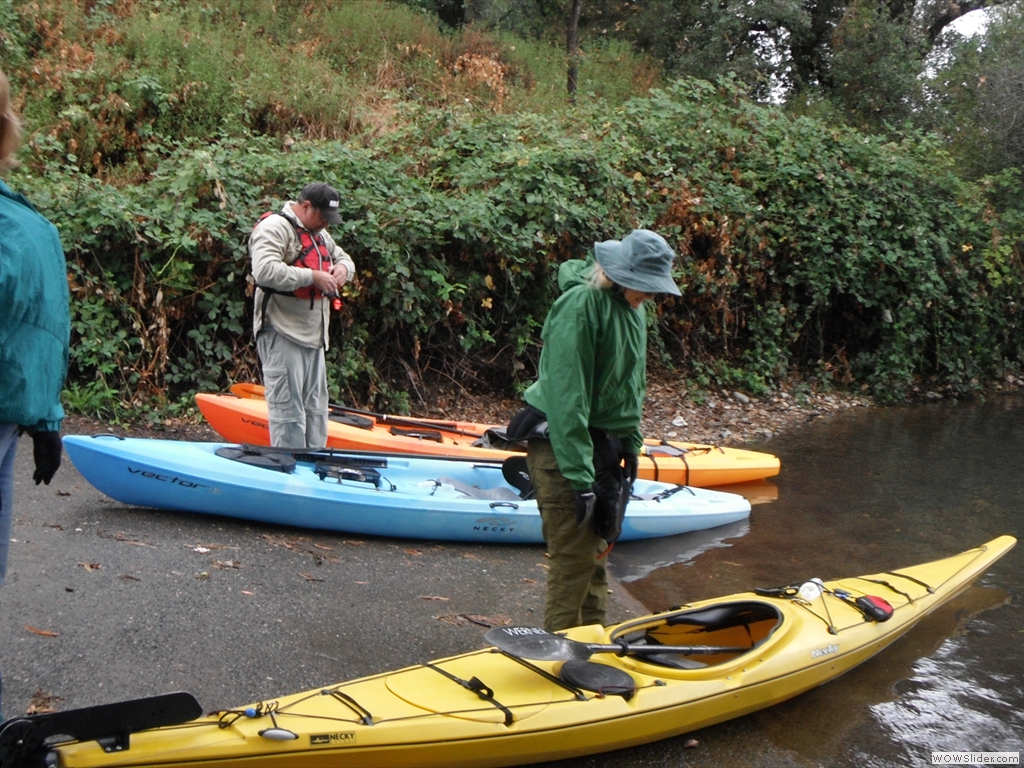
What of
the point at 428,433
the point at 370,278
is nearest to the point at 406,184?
the point at 370,278

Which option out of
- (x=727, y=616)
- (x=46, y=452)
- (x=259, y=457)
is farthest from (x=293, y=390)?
(x=46, y=452)

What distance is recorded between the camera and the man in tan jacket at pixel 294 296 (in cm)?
511

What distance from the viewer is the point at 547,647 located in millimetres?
3225

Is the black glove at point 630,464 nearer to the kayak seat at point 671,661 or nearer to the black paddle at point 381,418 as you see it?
the kayak seat at point 671,661

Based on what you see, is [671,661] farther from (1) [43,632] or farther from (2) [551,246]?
(2) [551,246]

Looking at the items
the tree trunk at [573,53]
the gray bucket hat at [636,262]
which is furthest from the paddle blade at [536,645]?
the tree trunk at [573,53]

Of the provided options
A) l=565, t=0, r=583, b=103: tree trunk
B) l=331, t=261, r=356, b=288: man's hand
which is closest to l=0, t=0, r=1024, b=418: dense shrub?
l=565, t=0, r=583, b=103: tree trunk

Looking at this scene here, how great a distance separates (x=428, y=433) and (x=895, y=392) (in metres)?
7.05

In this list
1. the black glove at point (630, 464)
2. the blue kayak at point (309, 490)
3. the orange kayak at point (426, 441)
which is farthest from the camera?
the orange kayak at point (426, 441)

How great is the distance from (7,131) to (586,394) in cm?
197

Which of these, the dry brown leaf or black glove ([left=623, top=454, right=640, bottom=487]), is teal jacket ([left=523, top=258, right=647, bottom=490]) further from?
the dry brown leaf

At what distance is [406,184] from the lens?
8422 millimetres

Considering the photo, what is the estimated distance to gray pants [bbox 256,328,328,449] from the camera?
209 inches

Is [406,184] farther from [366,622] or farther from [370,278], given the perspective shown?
[366,622]
